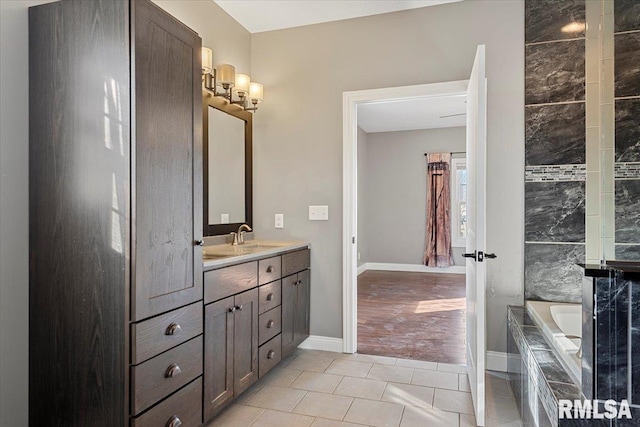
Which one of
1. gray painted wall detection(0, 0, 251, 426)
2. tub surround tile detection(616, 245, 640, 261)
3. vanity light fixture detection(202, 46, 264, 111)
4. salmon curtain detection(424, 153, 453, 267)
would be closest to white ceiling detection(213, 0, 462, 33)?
vanity light fixture detection(202, 46, 264, 111)

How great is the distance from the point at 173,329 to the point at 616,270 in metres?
1.64

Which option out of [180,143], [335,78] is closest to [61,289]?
[180,143]

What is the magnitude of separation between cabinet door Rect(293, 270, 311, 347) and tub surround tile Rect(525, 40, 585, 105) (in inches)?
84.2

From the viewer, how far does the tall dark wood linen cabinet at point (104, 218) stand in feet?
4.94

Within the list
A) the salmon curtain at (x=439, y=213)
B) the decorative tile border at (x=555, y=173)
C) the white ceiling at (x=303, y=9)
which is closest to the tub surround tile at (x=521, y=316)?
the decorative tile border at (x=555, y=173)

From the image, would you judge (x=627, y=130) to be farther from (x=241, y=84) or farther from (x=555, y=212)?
(x=241, y=84)

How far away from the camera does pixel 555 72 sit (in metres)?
2.72

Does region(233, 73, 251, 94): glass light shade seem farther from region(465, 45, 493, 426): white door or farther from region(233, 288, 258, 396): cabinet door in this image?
region(465, 45, 493, 426): white door

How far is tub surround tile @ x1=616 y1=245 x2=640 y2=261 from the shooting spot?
1.23 meters

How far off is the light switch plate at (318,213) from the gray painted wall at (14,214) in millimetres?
2053

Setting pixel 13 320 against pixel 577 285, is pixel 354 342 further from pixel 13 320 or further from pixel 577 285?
pixel 13 320

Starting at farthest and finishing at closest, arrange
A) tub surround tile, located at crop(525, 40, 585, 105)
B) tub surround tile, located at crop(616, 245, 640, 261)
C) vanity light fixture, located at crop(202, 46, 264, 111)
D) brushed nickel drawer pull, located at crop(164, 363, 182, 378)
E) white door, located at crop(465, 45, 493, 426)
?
vanity light fixture, located at crop(202, 46, 264, 111) < tub surround tile, located at crop(525, 40, 585, 105) < white door, located at crop(465, 45, 493, 426) < brushed nickel drawer pull, located at crop(164, 363, 182, 378) < tub surround tile, located at crop(616, 245, 640, 261)

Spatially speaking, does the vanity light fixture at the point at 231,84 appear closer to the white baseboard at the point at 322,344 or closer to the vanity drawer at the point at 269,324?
the vanity drawer at the point at 269,324

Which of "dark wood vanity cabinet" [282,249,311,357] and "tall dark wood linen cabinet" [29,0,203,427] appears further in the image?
"dark wood vanity cabinet" [282,249,311,357]
